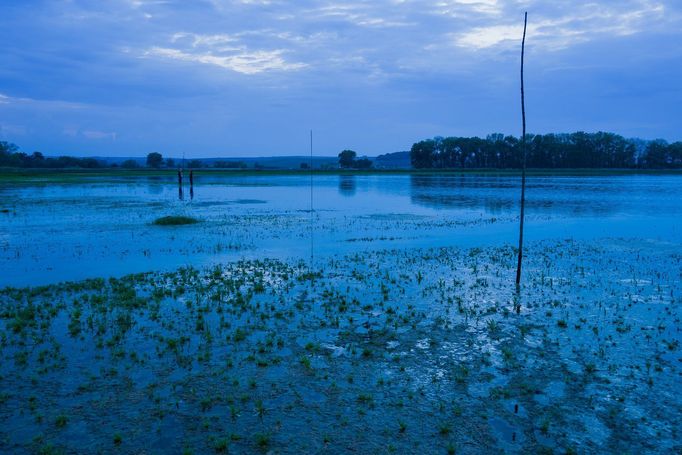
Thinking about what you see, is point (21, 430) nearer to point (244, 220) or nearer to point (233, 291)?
point (233, 291)

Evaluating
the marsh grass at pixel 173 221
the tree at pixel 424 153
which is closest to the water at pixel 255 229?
the marsh grass at pixel 173 221

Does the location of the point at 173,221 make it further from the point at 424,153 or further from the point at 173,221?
the point at 424,153

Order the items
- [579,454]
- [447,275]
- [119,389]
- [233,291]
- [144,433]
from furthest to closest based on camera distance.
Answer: [447,275] → [233,291] → [119,389] → [144,433] → [579,454]

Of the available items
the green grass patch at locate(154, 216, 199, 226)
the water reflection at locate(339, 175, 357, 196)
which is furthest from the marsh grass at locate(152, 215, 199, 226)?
the water reflection at locate(339, 175, 357, 196)

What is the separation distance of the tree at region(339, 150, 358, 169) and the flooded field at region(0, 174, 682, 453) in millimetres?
171052

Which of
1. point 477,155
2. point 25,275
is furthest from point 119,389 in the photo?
point 477,155

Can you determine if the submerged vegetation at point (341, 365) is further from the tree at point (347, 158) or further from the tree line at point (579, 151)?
the tree at point (347, 158)

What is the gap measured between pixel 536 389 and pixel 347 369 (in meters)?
3.42

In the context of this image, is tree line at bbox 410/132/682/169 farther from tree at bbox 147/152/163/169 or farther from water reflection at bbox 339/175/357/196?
tree at bbox 147/152/163/169

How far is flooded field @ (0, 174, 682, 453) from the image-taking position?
7.12 meters

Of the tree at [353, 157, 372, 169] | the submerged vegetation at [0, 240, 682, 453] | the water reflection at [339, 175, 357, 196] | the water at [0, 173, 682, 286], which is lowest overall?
the submerged vegetation at [0, 240, 682, 453]

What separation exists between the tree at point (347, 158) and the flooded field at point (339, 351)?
17105 centimetres

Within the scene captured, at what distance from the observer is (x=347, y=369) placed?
30.5ft

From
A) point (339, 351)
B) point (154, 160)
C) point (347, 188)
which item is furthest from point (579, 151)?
A: point (339, 351)
